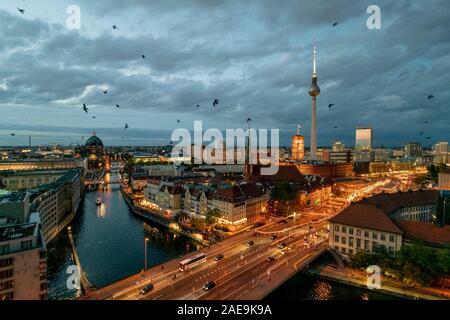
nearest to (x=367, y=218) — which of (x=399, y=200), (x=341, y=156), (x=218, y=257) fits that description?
(x=399, y=200)

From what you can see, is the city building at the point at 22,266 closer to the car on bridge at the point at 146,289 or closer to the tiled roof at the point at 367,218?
the car on bridge at the point at 146,289

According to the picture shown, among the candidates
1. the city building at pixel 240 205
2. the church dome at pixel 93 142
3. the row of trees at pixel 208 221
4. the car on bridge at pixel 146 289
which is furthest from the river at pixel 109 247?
the church dome at pixel 93 142

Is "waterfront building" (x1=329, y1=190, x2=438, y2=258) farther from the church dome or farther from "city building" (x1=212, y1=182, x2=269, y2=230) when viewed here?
the church dome

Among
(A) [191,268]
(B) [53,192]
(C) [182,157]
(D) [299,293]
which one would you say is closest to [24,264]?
(A) [191,268]

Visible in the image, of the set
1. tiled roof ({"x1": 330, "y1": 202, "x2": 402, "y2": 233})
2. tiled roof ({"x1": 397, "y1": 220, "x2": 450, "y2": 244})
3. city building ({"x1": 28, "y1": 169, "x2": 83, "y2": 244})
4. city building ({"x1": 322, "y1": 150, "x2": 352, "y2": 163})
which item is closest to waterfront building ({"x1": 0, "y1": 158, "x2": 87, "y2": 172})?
city building ({"x1": 28, "y1": 169, "x2": 83, "y2": 244})

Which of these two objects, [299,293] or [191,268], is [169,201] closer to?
[191,268]

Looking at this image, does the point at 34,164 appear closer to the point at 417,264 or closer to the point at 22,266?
the point at 22,266
